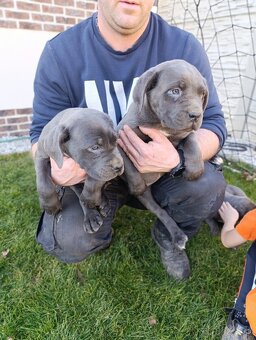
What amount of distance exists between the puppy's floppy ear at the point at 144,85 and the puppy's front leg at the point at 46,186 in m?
0.67

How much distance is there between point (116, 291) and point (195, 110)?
1259 mm

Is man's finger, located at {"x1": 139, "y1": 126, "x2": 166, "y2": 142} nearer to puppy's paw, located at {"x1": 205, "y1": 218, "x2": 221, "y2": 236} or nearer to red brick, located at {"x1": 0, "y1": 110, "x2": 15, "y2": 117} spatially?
puppy's paw, located at {"x1": 205, "y1": 218, "x2": 221, "y2": 236}

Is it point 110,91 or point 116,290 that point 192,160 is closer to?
point 110,91

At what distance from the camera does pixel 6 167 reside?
3887 millimetres

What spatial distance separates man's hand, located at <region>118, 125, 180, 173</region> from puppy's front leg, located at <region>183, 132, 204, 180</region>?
2.5 inches

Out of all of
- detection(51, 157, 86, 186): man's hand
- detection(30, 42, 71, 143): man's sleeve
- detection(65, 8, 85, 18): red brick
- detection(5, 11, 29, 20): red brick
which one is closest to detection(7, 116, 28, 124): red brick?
detection(5, 11, 29, 20): red brick

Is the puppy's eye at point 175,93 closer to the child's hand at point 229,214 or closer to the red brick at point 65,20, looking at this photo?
the child's hand at point 229,214

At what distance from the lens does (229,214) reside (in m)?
2.52

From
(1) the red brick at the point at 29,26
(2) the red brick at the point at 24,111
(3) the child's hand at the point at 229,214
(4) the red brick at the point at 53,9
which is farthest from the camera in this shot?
(2) the red brick at the point at 24,111

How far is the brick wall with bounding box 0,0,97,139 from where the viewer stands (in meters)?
4.39

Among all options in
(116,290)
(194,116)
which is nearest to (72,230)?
(116,290)

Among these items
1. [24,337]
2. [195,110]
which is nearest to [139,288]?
[24,337]

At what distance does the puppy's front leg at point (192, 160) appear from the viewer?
2.00m

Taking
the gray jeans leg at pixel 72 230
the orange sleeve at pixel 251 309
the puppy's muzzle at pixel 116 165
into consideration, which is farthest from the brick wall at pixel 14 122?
the orange sleeve at pixel 251 309
